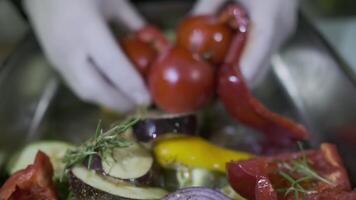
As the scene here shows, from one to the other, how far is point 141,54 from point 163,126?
0.18m

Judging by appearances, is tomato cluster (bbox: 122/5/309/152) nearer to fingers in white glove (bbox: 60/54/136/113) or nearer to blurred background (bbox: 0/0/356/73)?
fingers in white glove (bbox: 60/54/136/113)

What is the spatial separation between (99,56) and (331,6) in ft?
2.28

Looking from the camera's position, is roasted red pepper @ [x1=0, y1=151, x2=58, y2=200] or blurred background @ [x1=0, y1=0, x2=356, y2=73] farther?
blurred background @ [x1=0, y1=0, x2=356, y2=73]

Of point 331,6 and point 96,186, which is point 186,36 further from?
point 331,6

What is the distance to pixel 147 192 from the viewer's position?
2.54 feet

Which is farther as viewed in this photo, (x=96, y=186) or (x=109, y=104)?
(x=109, y=104)

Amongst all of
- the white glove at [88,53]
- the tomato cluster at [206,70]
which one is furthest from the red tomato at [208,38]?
the white glove at [88,53]

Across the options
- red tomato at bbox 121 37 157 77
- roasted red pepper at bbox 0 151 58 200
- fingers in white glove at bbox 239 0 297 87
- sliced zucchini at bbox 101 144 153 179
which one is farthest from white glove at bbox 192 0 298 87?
roasted red pepper at bbox 0 151 58 200

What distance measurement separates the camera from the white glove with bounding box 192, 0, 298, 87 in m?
0.97

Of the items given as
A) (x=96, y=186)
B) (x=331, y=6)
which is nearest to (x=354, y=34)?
(x=331, y=6)

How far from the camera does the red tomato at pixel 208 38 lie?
1005 mm

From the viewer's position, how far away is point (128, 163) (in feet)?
2.57

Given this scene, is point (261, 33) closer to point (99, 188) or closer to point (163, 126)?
point (163, 126)

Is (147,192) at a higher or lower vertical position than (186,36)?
lower
